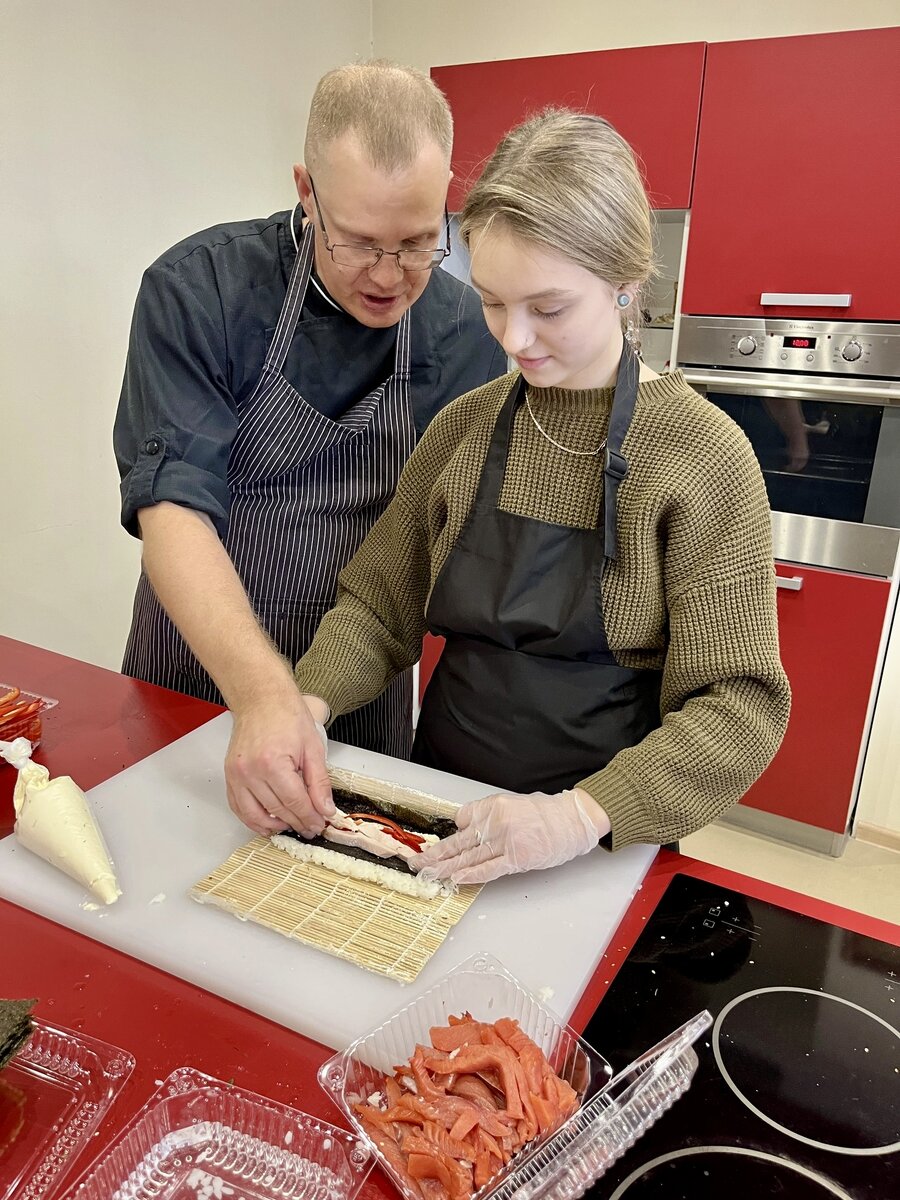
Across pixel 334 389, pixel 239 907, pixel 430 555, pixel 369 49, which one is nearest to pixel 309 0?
pixel 369 49

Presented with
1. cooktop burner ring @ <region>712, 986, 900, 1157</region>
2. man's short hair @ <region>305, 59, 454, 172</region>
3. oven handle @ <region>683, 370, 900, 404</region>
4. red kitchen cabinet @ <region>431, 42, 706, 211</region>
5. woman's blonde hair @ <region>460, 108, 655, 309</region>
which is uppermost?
red kitchen cabinet @ <region>431, 42, 706, 211</region>

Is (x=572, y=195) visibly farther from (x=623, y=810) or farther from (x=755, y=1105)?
(x=755, y=1105)

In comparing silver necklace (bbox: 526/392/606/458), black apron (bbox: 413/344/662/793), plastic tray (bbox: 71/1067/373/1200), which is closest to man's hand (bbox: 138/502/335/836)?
black apron (bbox: 413/344/662/793)

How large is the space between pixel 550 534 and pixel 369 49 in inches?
100

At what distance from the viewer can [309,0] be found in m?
2.59

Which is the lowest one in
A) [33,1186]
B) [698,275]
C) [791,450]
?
[33,1186]

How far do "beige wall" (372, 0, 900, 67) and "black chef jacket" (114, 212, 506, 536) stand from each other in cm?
153

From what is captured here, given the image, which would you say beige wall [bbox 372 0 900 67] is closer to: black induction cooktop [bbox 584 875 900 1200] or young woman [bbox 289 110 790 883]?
young woman [bbox 289 110 790 883]

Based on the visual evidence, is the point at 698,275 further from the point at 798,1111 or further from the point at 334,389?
the point at 798,1111

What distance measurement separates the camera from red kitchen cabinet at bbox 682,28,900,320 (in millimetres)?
1994

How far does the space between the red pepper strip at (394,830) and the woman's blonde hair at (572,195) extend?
0.64 metres

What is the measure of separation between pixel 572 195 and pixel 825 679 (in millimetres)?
1809

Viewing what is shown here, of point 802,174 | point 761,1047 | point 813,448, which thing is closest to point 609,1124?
point 761,1047

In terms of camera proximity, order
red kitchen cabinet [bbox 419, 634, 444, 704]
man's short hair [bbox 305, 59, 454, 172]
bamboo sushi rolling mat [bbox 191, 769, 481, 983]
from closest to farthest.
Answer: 1. bamboo sushi rolling mat [bbox 191, 769, 481, 983]
2. man's short hair [bbox 305, 59, 454, 172]
3. red kitchen cabinet [bbox 419, 634, 444, 704]
